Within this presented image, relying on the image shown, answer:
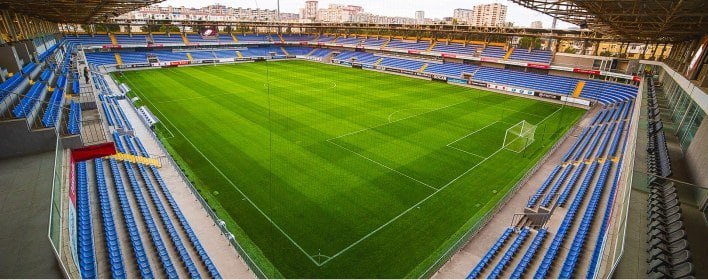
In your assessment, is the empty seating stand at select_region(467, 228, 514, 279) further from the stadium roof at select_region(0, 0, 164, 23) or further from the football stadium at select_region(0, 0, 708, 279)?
the stadium roof at select_region(0, 0, 164, 23)

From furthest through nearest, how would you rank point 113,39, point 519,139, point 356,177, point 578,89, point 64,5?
1. point 113,39
2. point 578,89
3. point 519,139
4. point 64,5
5. point 356,177

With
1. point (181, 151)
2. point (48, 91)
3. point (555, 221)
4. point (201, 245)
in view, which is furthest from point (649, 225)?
point (48, 91)

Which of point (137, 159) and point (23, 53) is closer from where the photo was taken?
point (137, 159)

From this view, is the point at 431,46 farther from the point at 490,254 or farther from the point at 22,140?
the point at 22,140

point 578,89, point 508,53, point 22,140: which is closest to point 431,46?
point 508,53

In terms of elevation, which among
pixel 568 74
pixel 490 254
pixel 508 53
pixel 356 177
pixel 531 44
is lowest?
pixel 356 177

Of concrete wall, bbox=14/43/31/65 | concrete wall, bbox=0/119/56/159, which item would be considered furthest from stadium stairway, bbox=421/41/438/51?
concrete wall, bbox=0/119/56/159

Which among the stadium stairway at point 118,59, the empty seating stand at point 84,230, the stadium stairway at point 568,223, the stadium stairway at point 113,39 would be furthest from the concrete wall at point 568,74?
the stadium stairway at point 113,39
